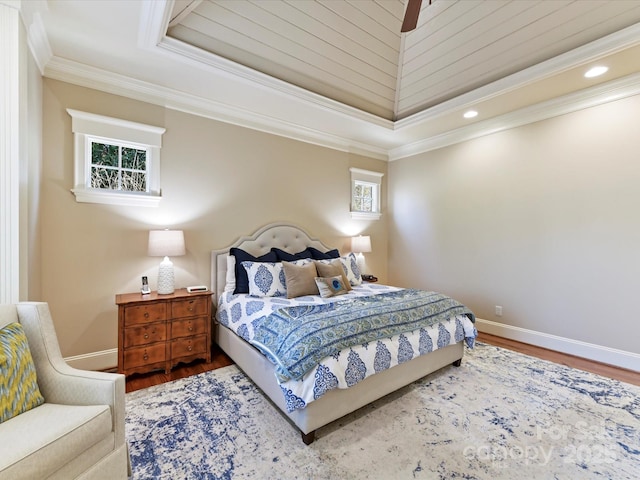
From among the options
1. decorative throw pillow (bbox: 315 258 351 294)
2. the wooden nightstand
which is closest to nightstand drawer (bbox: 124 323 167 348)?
the wooden nightstand

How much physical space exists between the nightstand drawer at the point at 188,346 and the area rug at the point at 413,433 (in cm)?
28

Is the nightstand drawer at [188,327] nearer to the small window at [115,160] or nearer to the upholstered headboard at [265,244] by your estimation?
the upholstered headboard at [265,244]

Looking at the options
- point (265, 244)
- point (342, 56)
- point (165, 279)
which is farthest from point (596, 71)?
point (165, 279)

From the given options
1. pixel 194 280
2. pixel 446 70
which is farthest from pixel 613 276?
pixel 194 280

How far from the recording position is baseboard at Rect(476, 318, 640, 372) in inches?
113

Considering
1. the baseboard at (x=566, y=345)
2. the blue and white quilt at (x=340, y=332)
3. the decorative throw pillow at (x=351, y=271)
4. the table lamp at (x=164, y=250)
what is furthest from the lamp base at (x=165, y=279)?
the baseboard at (x=566, y=345)

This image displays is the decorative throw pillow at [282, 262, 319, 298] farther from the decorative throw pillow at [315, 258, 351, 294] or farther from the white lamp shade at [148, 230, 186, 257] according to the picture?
the white lamp shade at [148, 230, 186, 257]

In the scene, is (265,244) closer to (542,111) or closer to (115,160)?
(115,160)

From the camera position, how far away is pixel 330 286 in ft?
10.1

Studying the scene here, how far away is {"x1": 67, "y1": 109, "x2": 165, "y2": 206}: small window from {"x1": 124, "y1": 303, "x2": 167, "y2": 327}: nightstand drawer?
107cm

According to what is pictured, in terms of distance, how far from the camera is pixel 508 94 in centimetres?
318

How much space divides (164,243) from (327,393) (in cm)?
207

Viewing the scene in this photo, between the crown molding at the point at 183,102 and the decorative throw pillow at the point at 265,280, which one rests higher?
the crown molding at the point at 183,102

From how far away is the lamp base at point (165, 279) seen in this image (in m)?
2.83
